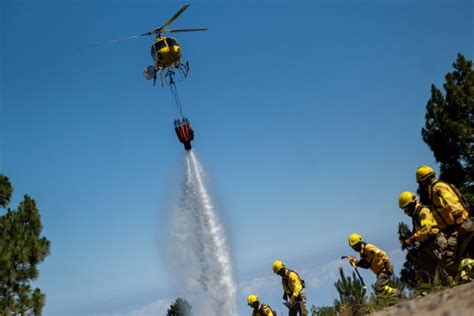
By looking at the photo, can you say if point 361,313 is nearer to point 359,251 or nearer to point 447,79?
point 359,251

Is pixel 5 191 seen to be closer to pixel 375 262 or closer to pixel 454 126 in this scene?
pixel 375 262

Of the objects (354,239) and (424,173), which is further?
(354,239)

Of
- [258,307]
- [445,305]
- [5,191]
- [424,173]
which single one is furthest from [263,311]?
[5,191]

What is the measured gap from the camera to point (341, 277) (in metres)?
12.4

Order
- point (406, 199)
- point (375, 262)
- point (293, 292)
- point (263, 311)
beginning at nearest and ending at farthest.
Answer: point (406, 199) < point (375, 262) < point (293, 292) < point (263, 311)

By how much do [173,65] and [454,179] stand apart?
15.2 metres

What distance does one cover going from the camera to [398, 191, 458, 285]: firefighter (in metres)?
8.59

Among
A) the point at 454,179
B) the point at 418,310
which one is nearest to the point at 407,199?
the point at 418,310

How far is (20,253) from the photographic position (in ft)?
64.2

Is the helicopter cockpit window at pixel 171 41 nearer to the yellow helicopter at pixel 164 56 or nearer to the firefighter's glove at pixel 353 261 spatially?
the yellow helicopter at pixel 164 56

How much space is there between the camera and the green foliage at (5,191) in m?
20.5

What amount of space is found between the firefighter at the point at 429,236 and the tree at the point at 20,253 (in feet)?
48.6

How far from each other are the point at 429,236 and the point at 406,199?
2.32ft

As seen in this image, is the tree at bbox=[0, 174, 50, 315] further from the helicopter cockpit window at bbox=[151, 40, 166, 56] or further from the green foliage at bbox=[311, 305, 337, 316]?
the green foliage at bbox=[311, 305, 337, 316]
